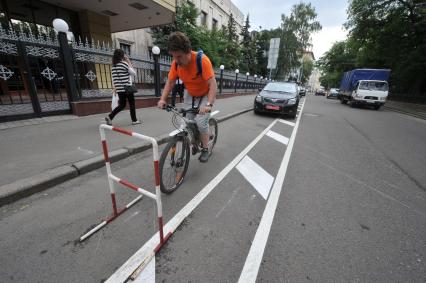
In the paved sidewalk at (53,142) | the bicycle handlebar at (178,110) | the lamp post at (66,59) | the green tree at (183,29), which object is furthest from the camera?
the green tree at (183,29)

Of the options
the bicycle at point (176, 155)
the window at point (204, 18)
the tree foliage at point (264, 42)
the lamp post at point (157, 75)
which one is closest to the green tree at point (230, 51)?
the tree foliage at point (264, 42)

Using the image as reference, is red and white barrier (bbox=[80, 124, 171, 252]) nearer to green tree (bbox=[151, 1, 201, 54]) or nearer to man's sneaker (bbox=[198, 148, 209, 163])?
man's sneaker (bbox=[198, 148, 209, 163])

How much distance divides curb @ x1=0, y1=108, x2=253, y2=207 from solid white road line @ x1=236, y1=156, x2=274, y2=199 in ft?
7.62

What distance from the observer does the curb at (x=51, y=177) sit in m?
2.55

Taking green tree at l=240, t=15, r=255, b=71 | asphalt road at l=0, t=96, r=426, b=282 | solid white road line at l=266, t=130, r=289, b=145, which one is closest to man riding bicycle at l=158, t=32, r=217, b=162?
asphalt road at l=0, t=96, r=426, b=282

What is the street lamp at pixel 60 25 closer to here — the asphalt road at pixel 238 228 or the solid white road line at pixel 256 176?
the asphalt road at pixel 238 228

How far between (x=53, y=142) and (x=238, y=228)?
4226 mm

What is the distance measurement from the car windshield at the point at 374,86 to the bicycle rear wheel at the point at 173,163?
17.6 metres

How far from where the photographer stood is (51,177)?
9.49 feet

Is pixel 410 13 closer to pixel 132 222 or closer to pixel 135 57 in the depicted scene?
pixel 135 57

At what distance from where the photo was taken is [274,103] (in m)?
9.04

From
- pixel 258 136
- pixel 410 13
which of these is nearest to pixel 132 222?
pixel 258 136

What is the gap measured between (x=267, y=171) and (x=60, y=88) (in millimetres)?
6826

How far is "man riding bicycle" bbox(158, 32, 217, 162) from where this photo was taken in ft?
8.57
